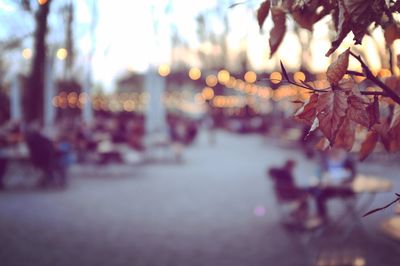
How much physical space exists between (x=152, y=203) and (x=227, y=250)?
2475mm

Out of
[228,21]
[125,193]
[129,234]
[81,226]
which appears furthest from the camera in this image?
[228,21]

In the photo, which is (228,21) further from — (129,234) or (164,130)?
(164,130)

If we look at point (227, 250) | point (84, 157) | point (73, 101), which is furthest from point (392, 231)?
point (73, 101)

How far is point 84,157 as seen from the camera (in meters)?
10.0

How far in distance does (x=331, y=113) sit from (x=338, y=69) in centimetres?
15

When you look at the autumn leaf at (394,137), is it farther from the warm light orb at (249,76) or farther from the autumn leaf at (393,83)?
the warm light orb at (249,76)

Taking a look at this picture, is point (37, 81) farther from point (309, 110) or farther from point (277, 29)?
point (309, 110)

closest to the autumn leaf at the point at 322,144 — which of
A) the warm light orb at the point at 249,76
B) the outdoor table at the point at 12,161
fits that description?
the outdoor table at the point at 12,161

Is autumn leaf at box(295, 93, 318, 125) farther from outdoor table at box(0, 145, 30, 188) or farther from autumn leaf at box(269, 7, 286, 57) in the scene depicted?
outdoor table at box(0, 145, 30, 188)

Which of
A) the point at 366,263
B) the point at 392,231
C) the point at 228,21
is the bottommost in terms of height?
the point at 366,263

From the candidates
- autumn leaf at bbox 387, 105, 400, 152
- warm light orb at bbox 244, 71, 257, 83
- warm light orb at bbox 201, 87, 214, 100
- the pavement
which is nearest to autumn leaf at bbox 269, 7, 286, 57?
autumn leaf at bbox 387, 105, 400, 152

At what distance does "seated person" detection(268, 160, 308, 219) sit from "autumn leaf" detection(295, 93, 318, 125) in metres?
3.63

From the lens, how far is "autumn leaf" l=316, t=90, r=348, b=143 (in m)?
1.12

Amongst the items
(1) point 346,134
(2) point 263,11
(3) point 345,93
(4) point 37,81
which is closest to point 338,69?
(3) point 345,93
